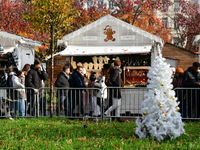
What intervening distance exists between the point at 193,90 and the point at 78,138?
16.5ft

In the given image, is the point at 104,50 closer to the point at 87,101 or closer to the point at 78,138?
the point at 87,101

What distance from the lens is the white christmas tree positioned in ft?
26.3

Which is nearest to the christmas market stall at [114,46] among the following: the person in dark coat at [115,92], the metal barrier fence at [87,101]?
the person in dark coat at [115,92]

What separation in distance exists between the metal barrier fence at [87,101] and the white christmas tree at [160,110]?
383 cm

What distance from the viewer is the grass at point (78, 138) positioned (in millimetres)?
7249

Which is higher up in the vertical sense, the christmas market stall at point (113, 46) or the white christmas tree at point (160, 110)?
the christmas market stall at point (113, 46)

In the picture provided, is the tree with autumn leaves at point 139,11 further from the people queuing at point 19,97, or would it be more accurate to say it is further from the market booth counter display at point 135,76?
the people queuing at point 19,97

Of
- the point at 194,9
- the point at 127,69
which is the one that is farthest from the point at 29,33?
the point at 194,9

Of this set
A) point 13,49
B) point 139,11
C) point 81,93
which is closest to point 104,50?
point 13,49

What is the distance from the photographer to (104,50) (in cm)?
1748

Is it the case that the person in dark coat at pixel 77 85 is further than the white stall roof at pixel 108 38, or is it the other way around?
the white stall roof at pixel 108 38

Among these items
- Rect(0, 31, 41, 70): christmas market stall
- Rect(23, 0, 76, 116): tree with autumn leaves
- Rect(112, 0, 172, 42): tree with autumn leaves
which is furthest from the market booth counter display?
Rect(112, 0, 172, 42): tree with autumn leaves

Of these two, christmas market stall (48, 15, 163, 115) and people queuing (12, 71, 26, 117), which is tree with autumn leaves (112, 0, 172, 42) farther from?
people queuing (12, 71, 26, 117)

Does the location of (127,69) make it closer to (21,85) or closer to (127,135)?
(21,85)
